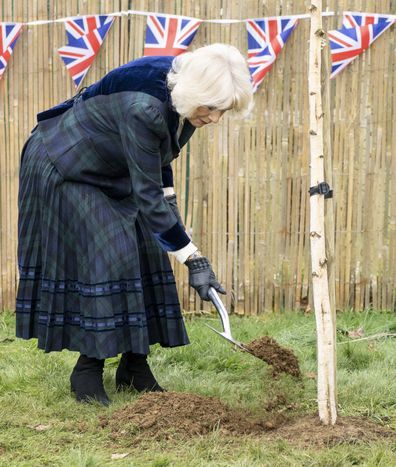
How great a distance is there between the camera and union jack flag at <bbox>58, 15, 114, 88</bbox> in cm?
566

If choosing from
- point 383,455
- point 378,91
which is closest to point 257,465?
point 383,455

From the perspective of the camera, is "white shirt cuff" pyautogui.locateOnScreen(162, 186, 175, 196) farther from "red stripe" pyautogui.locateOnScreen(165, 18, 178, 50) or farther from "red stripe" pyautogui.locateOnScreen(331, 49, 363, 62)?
"red stripe" pyautogui.locateOnScreen(331, 49, 363, 62)

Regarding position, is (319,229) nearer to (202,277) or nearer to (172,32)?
(202,277)

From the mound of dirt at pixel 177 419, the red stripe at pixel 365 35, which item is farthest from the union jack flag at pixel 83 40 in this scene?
the mound of dirt at pixel 177 419

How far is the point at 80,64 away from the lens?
5.69 meters

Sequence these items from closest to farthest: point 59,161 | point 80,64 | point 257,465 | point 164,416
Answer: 1. point 257,465
2. point 164,416
3. point 59,161
4. point 80,64

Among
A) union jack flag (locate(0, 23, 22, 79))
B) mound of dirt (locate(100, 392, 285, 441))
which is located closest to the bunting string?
union jack flag (locate(0, 23, 22, 79))

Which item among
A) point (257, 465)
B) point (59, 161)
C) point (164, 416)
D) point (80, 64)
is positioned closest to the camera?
point (257, 465)

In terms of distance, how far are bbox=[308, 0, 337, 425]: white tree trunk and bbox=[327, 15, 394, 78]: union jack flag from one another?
2279 mm

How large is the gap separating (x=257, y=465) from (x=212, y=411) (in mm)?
558

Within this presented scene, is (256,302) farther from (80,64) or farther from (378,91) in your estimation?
(80,64)

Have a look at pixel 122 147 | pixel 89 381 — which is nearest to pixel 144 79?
pixel 122 147

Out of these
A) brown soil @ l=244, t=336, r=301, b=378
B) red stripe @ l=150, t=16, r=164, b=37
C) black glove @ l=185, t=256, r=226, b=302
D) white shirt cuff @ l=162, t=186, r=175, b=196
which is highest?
red stripe @ l=150, t=16, r=164, b=37

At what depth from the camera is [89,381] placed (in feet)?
13.1
